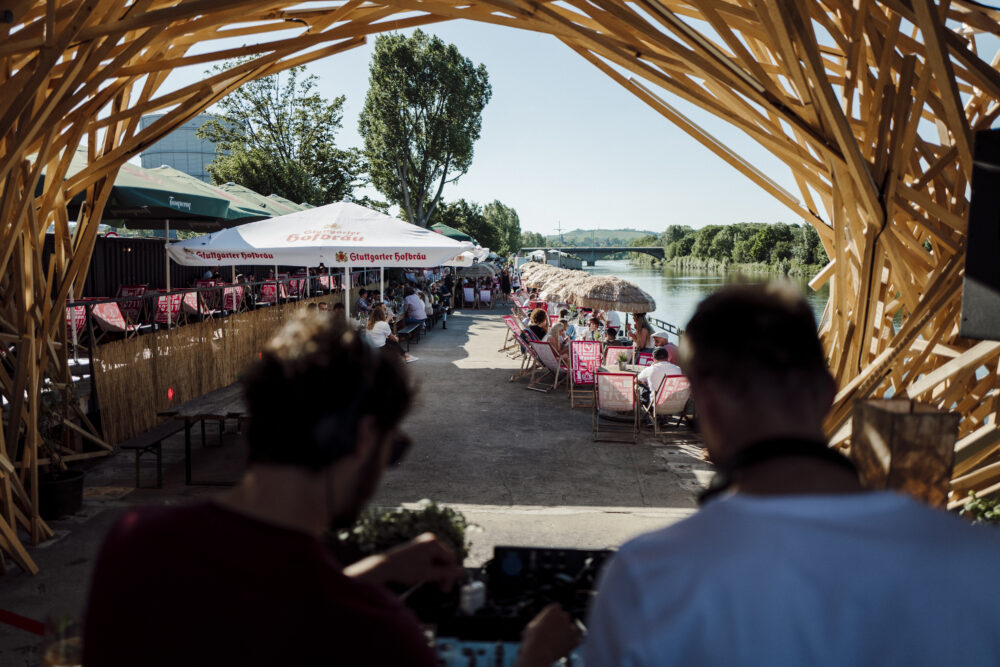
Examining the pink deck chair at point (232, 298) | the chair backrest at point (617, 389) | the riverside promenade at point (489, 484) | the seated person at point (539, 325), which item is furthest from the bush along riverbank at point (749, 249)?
the riverside promenade at point (489, 484)

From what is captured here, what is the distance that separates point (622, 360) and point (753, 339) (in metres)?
8.88

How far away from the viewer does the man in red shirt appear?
1.08m

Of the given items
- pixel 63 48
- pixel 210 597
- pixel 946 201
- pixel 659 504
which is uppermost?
pixel 63 48

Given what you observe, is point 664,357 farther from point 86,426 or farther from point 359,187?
point 359,187

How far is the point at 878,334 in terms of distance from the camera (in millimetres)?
5008

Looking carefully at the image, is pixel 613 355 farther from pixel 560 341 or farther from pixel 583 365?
pixel 560 341

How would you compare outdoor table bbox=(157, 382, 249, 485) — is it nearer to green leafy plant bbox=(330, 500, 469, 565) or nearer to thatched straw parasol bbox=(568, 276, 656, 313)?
green leafy plant bbox=(330, 500, 469, 565)

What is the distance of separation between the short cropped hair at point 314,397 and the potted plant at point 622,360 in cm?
847

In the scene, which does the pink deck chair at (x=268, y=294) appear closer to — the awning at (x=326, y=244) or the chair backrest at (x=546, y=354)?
the awning at (x=326, y=244)

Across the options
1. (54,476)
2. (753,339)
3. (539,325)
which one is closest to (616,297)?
(539,325)

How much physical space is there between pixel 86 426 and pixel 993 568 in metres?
7.57

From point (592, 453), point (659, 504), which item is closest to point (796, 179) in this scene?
point (659, 504)

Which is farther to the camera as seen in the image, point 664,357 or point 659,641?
point 664,357

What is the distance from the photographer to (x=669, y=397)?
810 cm
